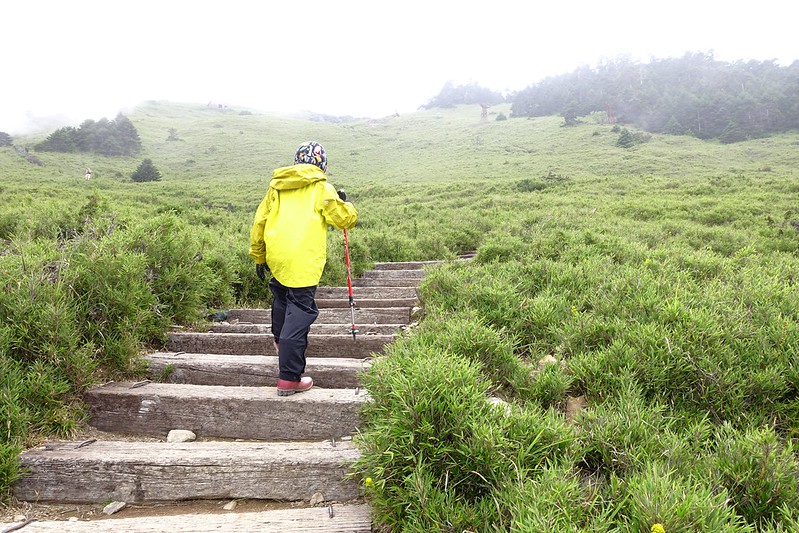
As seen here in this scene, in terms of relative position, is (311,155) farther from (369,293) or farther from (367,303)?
(369,293)

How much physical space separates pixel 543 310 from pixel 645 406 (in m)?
1.74

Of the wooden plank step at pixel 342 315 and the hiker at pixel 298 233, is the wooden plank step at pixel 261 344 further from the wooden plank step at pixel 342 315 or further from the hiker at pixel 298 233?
the wooden plank step at pixel 342 315

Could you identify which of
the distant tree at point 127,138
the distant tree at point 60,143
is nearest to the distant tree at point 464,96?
the distant tree at point 127,138

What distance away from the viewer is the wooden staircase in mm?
2750

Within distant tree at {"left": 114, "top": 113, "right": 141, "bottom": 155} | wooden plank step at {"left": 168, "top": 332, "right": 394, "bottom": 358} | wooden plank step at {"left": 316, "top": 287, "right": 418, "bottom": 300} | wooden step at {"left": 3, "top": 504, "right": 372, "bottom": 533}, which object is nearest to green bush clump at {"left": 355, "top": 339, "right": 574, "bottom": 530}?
wooden step at {"left": 3, "top": 504, "right": 372, "bottom": 533}

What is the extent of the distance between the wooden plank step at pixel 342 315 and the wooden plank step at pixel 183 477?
3422 millimetres

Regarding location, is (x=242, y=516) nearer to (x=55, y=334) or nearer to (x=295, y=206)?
(x=55, y=334)

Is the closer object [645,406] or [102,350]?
[645,406]

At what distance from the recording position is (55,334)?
3.82m

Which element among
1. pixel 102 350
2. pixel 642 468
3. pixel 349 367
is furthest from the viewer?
pixel 349 367

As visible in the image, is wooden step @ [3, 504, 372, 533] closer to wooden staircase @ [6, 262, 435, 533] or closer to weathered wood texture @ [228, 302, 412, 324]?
wooden staircase @ [6, 262, 435, 533]

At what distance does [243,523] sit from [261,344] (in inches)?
115

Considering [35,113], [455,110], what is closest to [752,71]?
[455,110]

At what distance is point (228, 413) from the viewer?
12.5 feet
